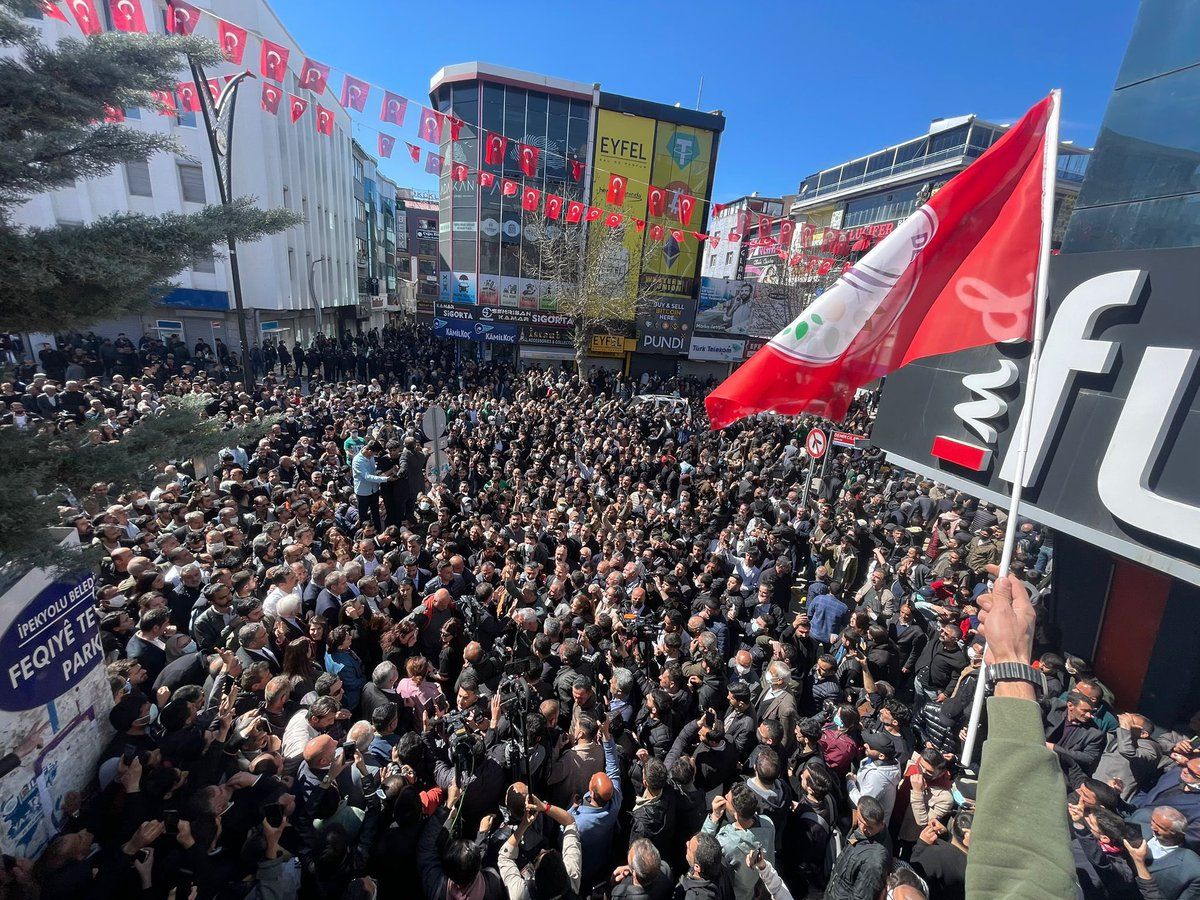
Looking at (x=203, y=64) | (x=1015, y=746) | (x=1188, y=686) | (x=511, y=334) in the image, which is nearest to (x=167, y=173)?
(x=511, y=334)

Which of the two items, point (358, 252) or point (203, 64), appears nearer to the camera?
point (203, 64)

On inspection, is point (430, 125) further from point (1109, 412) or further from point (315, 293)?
point (315, 293)

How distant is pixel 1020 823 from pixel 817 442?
9617mm

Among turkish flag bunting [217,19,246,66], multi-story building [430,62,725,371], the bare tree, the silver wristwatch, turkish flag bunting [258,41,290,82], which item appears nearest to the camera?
the silver wristwatch

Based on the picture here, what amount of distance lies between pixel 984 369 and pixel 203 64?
680 centimetres

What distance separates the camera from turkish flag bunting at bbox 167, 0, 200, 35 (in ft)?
27.6

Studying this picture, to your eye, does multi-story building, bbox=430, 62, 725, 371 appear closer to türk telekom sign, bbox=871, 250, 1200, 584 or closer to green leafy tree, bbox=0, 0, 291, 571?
türk telekom sign, bbox=871, 250, 1200, 584

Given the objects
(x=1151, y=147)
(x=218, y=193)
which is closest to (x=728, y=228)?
(x=218, y=193)

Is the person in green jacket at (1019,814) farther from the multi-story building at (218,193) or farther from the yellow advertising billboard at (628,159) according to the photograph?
the yellow advertising billboard at (628,159)

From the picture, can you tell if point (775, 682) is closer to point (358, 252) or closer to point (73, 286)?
point (73, 286)

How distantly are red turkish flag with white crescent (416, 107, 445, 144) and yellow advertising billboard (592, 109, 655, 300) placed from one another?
1642cm

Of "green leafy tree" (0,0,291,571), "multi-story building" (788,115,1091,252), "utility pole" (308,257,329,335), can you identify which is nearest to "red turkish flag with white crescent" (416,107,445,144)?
"green leafy tree" (0,0,291,571)

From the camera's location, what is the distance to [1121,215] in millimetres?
5297

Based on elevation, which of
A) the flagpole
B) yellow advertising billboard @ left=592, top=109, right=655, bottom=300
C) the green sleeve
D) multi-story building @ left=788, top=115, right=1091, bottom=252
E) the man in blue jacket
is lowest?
the man in blue jacket
